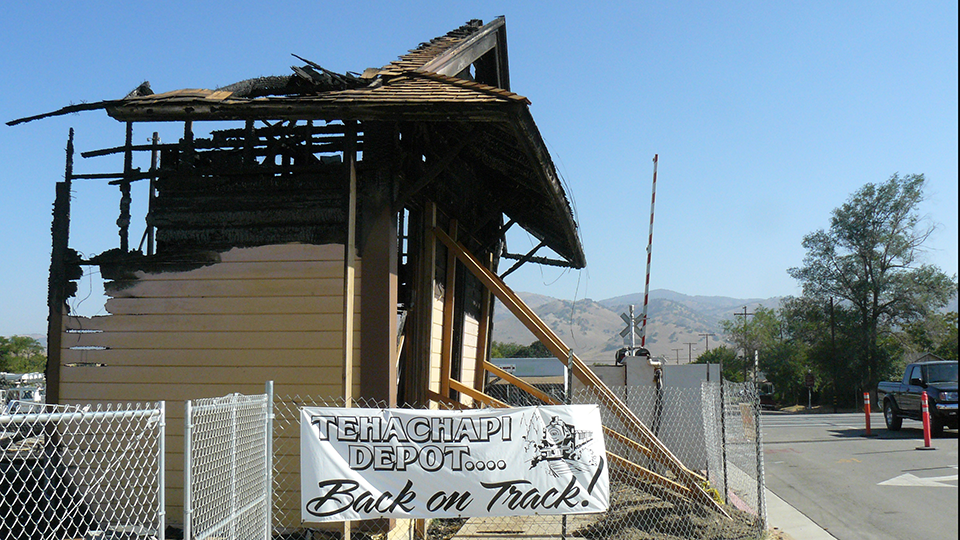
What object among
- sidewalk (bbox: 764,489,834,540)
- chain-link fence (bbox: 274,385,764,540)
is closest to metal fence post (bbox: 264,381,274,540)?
chain-link fence (bbox: 274,385,764,540)

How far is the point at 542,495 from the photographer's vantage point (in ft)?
21.0

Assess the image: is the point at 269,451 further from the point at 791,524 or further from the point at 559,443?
the point at 791,524

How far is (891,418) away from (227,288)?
17.8m

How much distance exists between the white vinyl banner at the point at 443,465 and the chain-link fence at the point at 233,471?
13.6 inches

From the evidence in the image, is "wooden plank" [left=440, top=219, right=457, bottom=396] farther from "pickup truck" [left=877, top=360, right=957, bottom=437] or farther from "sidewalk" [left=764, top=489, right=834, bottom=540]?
"pickup truck" [left=877, top=360, right=957, bottom=437]

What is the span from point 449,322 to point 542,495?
415 cm

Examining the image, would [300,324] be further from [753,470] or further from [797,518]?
[753,470]

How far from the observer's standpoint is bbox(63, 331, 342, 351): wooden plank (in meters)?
7.47

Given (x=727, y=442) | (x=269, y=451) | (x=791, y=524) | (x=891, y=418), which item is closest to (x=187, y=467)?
(x=269, y=451)

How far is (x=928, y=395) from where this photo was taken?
56.4 feet

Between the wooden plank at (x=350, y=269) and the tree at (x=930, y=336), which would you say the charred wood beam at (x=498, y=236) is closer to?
the wooden plank at (x=350, y=269)

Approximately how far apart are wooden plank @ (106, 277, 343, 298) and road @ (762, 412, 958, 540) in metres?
6.49

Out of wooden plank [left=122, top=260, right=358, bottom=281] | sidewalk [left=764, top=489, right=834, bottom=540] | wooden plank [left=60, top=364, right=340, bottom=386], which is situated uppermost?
wooden plank [left=122, top=260, right=358, bottom=281]

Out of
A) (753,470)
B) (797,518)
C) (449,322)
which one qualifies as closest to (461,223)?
(449,322)
